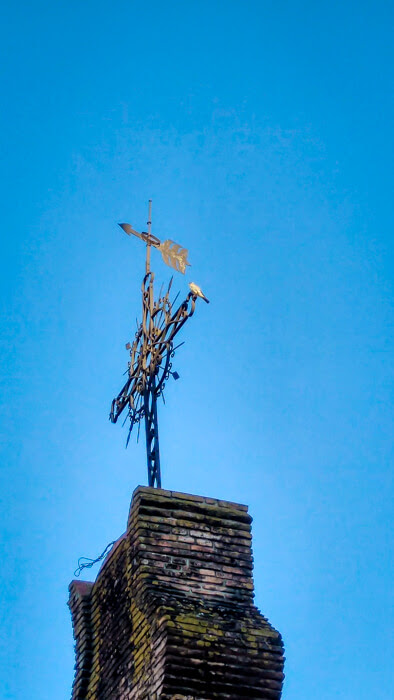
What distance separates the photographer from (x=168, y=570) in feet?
33.0

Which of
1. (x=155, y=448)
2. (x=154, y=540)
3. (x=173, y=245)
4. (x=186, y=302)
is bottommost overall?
(x=154, y=540)

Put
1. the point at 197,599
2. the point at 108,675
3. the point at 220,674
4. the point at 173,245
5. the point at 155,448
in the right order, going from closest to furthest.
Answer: the point at 220,674, the point at 197,599, the point at 108,675, the point at 155,448, the point at 173,245

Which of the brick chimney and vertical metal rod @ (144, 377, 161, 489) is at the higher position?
vertical metal rod @ (144, 377, 161, 489)

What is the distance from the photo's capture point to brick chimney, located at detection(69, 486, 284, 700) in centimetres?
918

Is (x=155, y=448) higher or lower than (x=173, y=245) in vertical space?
lower

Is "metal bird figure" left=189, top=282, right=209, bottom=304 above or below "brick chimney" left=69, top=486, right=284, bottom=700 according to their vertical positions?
above

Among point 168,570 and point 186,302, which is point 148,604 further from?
point 186,302

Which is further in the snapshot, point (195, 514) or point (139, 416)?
point (139, 416)

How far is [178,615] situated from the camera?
9.40 m

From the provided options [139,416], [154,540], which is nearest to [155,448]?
[139,416]

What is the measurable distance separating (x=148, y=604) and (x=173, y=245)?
447 cm

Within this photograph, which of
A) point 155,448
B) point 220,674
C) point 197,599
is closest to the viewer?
point 220,674

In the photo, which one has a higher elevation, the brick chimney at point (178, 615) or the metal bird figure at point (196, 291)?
the metal bird figure at point (196, 291)

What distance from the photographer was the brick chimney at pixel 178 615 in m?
9.18
